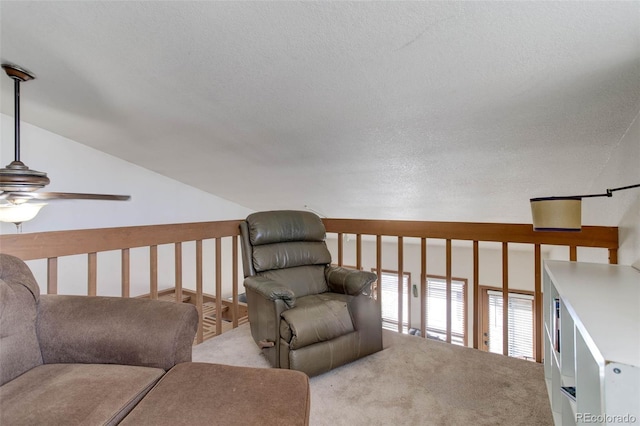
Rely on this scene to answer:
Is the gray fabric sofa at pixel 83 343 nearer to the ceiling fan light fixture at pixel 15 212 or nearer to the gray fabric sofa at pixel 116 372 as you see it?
the gray fabric sofa at pixel 116 372

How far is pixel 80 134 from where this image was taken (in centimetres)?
325

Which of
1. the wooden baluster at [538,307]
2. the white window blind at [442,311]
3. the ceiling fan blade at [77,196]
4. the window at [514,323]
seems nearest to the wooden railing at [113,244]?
the ceiling fan blade at [77,196]

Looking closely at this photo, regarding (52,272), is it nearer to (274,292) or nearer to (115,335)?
(115,335)

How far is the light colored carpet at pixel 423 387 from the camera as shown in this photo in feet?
4.75

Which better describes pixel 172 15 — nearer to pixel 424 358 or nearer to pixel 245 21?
pixel 245 21

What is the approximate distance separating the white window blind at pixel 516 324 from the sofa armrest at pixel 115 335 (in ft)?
18.7

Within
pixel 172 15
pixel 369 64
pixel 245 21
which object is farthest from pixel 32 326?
pixel 369 64

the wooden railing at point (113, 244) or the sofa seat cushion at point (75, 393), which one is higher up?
the wooden railing at point (113, 244)

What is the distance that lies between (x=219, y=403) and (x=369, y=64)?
160 centimetres

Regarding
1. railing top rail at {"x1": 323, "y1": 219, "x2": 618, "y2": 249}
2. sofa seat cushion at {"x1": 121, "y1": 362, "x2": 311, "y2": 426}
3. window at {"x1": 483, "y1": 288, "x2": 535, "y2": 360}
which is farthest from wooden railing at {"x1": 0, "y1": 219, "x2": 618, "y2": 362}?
window at {"x1": 483, "y1": 288, "x2": 535, "y2": 360}

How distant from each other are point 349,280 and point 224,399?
1332 millimetres

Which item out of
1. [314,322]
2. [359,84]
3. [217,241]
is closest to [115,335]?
[314,322]

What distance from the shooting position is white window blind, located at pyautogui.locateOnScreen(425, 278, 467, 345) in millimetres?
5595

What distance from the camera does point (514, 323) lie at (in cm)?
534
